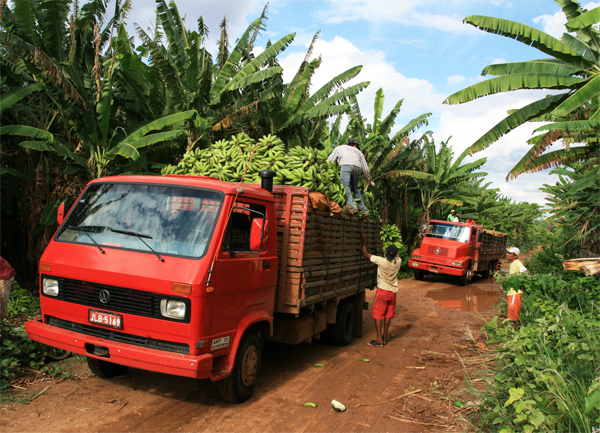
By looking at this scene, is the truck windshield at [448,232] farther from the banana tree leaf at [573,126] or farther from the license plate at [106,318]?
the license plate at [106,318]

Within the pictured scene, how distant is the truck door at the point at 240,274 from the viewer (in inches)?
157

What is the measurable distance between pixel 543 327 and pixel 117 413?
4.04 meters

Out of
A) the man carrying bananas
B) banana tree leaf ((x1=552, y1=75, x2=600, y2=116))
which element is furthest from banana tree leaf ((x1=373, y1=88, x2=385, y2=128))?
banana tree leaf ((x1=552, y1=75, x2=600, y2=116))

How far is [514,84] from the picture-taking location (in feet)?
27.5

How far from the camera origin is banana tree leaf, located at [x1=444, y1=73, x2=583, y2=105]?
27.2ft

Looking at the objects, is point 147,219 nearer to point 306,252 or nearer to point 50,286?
point 50,286

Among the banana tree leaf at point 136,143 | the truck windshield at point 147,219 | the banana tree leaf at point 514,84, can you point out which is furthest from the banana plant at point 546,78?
the truck windshield at point 147,219

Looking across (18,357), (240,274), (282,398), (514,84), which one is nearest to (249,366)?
(282,398)

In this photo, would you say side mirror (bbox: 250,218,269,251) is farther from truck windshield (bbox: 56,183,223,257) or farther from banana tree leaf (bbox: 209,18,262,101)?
banana tree leaf (bbox: 209,18,262,101)

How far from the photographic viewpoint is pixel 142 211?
4270 mm

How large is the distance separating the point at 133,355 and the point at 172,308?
1.68ft

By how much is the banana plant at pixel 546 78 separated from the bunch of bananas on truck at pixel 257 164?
4.30 meters

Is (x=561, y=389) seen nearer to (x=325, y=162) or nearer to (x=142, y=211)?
(x=142, y=211)

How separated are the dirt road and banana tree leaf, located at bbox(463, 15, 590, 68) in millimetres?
5995
